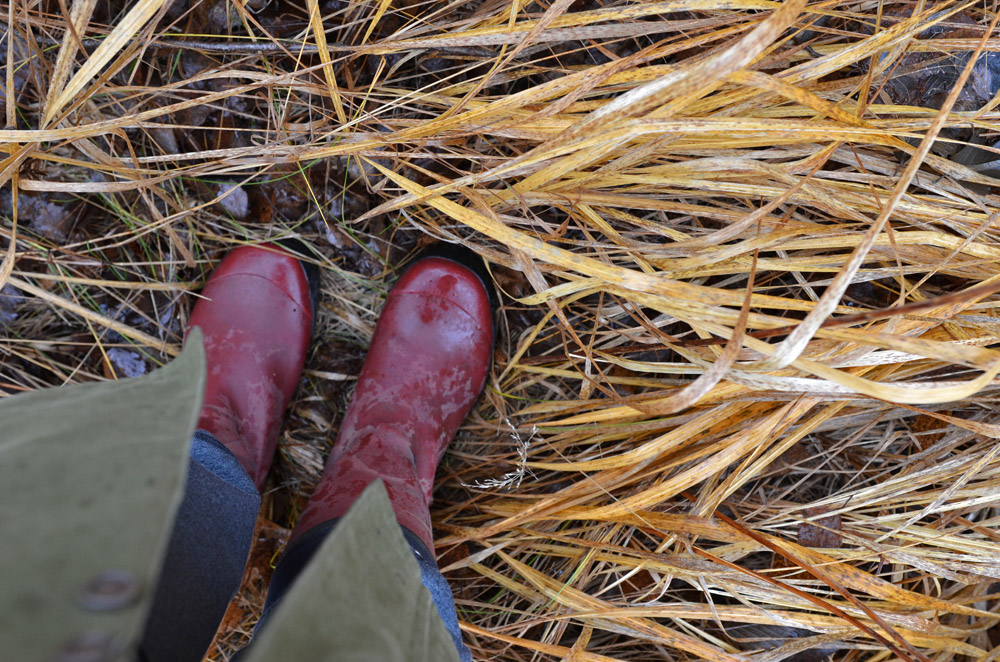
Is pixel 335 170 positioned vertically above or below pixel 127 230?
above

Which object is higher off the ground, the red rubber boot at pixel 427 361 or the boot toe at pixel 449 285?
the boot toe at pixel 449 285

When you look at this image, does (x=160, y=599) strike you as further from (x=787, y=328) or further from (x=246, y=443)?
(x=787, y=328)

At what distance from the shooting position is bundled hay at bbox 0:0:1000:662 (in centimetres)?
93

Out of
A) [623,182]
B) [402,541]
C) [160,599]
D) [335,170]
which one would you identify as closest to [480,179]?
[623,182]

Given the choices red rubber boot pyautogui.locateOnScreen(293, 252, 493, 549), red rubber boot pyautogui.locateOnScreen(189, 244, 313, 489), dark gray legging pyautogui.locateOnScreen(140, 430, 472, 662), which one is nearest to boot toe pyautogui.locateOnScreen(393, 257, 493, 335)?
red rubber boot pyautogui.locateOnScreen(293, 252, 493, 549)

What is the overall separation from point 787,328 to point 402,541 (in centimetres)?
52

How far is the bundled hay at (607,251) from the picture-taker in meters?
0.93

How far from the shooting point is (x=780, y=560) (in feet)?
3.75

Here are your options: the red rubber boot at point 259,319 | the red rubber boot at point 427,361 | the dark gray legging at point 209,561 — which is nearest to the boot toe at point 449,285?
the red rubber boot at point 427,361

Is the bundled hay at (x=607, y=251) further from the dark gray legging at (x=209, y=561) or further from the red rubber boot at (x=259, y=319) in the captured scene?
the dark gray legging at (x=209, y=561)

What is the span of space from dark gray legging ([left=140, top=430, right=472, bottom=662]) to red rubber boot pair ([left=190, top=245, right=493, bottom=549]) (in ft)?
0.92

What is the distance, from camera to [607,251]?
1104mm

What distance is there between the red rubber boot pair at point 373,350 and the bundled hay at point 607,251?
67 mm

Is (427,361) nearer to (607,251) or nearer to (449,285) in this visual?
(449,285)
